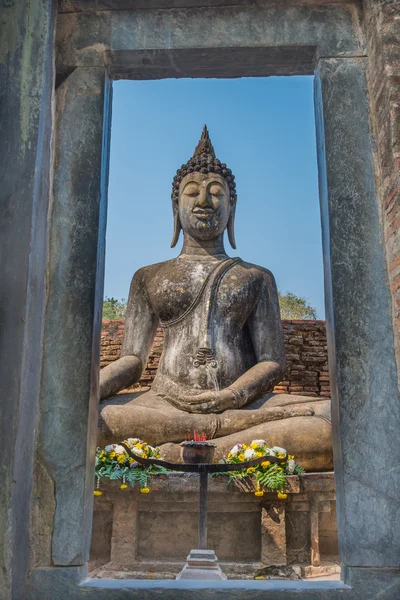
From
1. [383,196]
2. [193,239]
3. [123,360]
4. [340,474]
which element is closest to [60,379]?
[340,474]

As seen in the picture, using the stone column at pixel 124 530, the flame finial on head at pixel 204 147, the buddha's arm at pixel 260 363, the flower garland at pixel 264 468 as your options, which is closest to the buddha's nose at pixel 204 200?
the flame finial on head at pixel 204 147

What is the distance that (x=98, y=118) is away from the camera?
13.2 ft

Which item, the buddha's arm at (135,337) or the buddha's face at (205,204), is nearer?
the buddha's arm at (135,337)

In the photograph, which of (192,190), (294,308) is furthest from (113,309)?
(192,190)

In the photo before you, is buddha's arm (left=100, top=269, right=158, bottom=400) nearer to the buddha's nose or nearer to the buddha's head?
the buddha's head

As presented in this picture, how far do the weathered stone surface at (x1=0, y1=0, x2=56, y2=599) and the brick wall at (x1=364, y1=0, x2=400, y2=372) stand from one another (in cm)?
193

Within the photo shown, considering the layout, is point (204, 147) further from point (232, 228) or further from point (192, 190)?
point (232, 228)

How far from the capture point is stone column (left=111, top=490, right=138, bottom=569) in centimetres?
468

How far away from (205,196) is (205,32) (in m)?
2.97

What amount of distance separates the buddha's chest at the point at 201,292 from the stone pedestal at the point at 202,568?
3173mm

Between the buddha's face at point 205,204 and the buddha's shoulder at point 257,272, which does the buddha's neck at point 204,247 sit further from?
the buddha's shoulder at point 257,272

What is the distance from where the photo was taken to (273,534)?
4.70 m

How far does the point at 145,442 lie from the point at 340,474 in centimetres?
252

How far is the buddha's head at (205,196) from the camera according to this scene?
7086mm
